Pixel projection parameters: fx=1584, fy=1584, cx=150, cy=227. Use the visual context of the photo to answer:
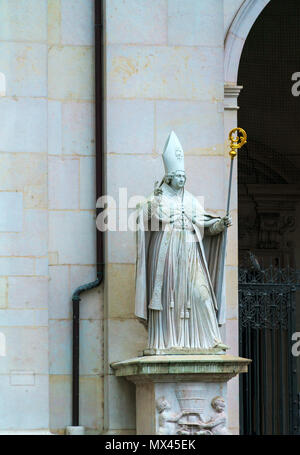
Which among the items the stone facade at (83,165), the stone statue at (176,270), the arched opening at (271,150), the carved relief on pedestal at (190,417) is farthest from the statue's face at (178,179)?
the arched opening at (271,150)

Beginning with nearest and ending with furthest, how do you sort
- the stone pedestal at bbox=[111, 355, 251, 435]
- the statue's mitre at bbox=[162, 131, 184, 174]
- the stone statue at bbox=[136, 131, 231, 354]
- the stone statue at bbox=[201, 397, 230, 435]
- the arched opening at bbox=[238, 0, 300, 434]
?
the stone pedestal at bbox=[111, 355, 251, 435] < the stone statue at bbox=[201, 397, 230, 435] < the stone statue at bbox=[136, 131, 231, 354] < the statue's mitre at bbox=[162, 131, 184, 174] < the arched opening at bbox=[238, 0, 300, 434]

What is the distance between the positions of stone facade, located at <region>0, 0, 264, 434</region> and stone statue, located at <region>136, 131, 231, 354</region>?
680 millimetres

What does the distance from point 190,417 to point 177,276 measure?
4.65 feet

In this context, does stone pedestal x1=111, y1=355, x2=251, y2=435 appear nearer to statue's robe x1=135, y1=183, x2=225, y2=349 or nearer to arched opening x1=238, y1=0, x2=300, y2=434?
statue's robe x1=135, y1=183, x2=225, y2=349

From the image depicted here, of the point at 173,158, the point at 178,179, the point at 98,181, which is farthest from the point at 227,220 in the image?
the point at 98,181

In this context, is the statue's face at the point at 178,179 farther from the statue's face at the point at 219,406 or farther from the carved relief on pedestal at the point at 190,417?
the statue's face at the point at 219,406

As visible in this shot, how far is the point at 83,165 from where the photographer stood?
17.0 metres

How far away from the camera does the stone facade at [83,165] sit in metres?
16.5

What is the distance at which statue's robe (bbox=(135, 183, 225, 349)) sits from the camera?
624 inches

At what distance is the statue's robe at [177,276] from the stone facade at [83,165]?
2.23 ft

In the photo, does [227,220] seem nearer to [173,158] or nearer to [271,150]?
[173,158]

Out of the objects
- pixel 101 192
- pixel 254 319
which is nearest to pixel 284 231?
pixel 254 319

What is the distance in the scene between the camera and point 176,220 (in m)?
16.1

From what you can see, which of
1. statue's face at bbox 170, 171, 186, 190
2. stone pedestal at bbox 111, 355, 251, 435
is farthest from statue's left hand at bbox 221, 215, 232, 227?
stone pedestal at bbox 111, 355, 251, 435
